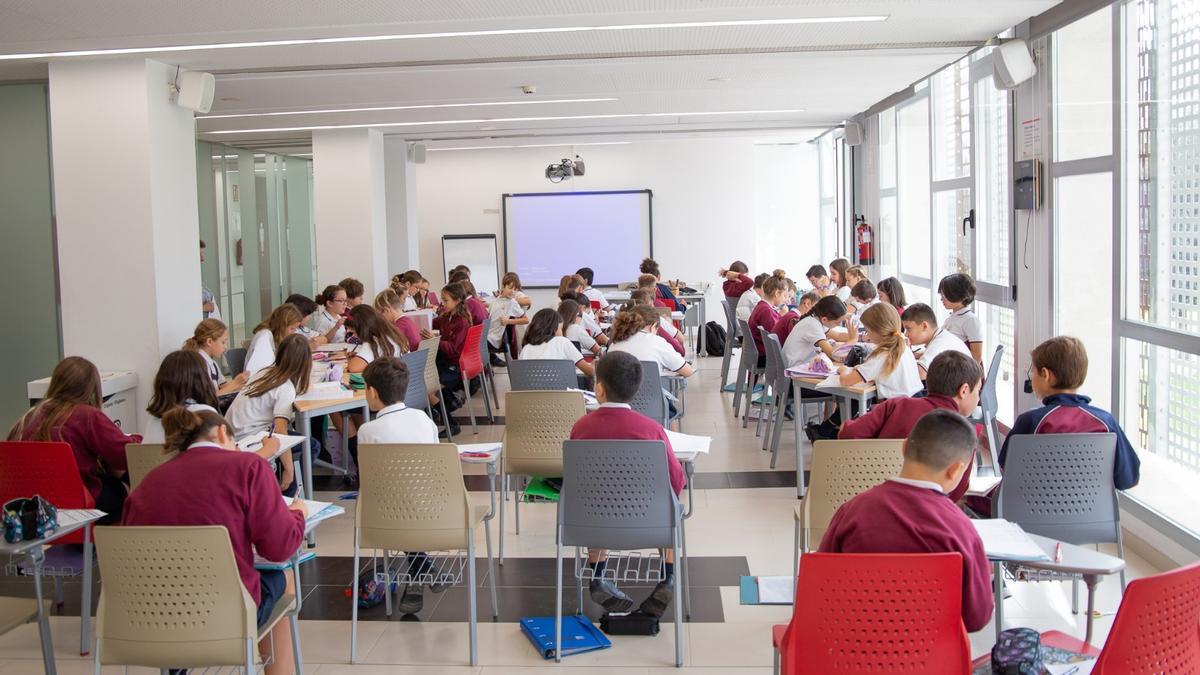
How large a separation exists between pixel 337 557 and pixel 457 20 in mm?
3073

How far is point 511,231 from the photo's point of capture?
1753 cm

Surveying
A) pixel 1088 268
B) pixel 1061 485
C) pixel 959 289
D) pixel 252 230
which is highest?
pixel 252 230

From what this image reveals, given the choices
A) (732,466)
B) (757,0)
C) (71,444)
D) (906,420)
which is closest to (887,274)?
(732,466)

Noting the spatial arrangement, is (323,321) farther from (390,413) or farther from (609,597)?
(609,597)

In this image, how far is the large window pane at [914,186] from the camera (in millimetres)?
10562

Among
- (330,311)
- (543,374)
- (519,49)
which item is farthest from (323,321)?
(543,374)

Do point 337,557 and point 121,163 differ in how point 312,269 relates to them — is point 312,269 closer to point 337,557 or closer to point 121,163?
point 121,163

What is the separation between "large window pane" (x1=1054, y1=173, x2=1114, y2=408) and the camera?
6227mm

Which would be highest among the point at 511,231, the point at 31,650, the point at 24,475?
the point at 511,231

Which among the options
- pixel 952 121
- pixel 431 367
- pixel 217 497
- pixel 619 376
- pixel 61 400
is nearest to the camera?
pixel 217 497

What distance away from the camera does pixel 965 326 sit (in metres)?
7.12

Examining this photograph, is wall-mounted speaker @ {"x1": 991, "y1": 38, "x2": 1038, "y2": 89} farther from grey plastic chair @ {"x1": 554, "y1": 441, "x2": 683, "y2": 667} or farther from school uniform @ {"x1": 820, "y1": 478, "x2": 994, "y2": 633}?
school uniform @ {"x1": 820, "y1": 478, "x2": 994, "y2": 633}

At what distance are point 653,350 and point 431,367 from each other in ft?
7.39

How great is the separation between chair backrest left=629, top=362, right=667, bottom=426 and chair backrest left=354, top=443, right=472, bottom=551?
2.23 meters
